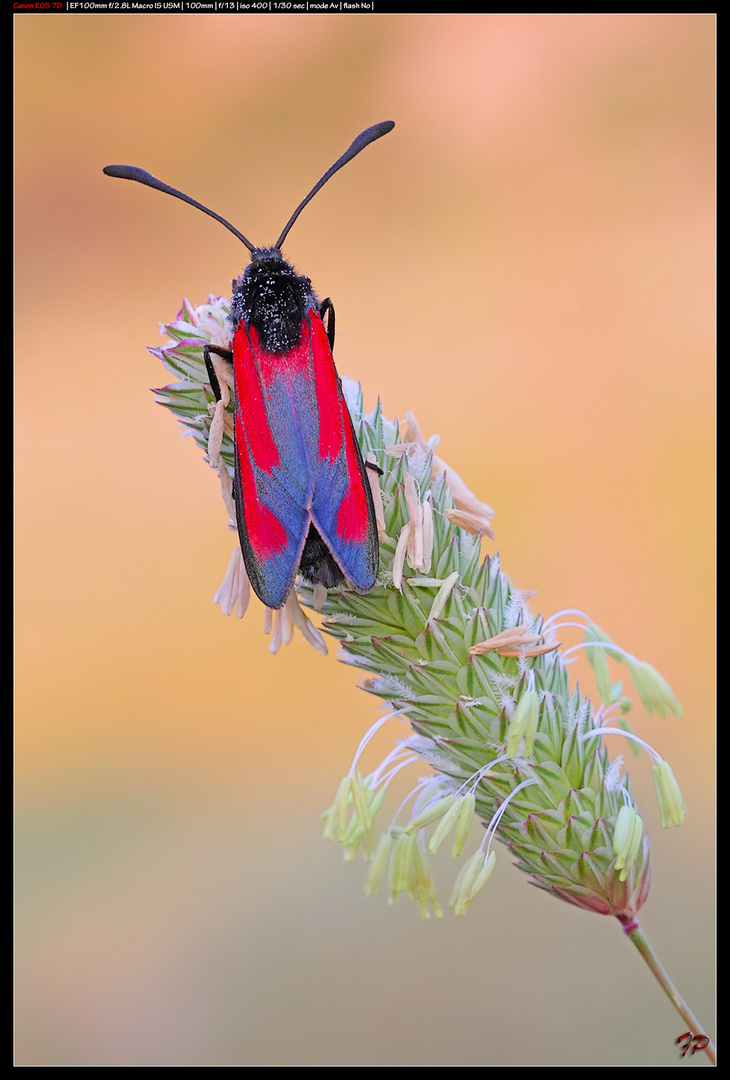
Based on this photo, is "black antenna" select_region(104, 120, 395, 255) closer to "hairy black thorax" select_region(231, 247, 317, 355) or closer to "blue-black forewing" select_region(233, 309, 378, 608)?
"hairy black thorax" select_region(231, 247, 317, 355)

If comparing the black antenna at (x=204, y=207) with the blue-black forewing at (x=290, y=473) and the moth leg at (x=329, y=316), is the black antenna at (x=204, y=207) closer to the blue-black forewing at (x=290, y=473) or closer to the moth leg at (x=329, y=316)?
the moth leg at (x=329, y=316)

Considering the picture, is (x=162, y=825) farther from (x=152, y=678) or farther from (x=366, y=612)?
(x=366, y=612)

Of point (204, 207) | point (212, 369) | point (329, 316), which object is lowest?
point (212, 369)

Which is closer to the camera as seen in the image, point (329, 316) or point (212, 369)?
point (212, 369)

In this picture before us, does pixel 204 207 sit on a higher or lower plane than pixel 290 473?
higher

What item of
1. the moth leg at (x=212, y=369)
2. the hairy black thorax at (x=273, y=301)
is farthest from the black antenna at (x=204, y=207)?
the moth leg at (x=212, y=369)

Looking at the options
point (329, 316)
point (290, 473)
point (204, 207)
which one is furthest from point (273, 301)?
point (290, 473)

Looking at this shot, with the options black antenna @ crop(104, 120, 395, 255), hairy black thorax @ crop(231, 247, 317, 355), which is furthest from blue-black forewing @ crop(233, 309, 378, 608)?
black antenna @ crop(104, 120, 395, 255)

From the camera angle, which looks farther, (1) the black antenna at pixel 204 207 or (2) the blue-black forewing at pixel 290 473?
(1) the black antenna at pixel 204 207

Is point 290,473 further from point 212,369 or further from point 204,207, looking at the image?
point 204,207
